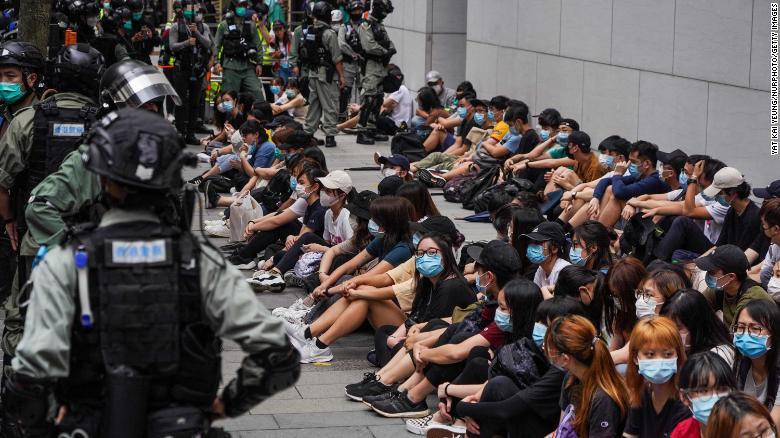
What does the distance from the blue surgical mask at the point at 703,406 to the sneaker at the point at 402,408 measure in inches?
98.3

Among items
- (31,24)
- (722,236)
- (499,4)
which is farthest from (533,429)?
(499,4)

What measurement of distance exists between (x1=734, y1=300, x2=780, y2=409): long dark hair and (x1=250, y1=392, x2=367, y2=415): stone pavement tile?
Result: 2.57 meters

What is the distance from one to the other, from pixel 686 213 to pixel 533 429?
131 inches

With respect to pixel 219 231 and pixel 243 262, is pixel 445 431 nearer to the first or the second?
pixel 243 262

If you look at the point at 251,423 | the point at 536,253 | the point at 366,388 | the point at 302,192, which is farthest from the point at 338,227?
the point at 251,423

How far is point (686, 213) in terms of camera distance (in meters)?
9.48

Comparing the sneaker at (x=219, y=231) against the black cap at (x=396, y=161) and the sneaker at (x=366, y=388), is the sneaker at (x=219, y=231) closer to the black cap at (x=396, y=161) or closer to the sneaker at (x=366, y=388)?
the black cap at (x=396, y=161)

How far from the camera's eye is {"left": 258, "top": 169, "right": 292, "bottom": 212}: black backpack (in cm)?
1245

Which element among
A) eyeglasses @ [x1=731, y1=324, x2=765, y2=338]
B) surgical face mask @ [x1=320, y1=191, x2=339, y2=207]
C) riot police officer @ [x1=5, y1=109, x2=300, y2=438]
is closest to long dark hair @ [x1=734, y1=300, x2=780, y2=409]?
eyeglasses @ [x1=731, y1=324, x2=765, y2=338]

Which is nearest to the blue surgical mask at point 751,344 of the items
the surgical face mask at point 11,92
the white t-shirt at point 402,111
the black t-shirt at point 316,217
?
the surgical face mask at point 11,92

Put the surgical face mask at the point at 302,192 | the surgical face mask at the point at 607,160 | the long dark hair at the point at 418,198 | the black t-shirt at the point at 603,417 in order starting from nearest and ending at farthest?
the black t-shirt at the point at 603,417 → the long dark hair at the point at 418,198 → the surgical face mask at the point at 302,192 → the surgical face mask at the point at 607,160

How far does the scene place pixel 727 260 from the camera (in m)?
7.38

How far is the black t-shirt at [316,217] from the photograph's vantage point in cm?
1097

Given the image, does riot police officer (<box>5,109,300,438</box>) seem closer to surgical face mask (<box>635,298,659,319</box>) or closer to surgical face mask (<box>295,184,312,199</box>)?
surgical face mask (<box>635,298,659,319</box>)
